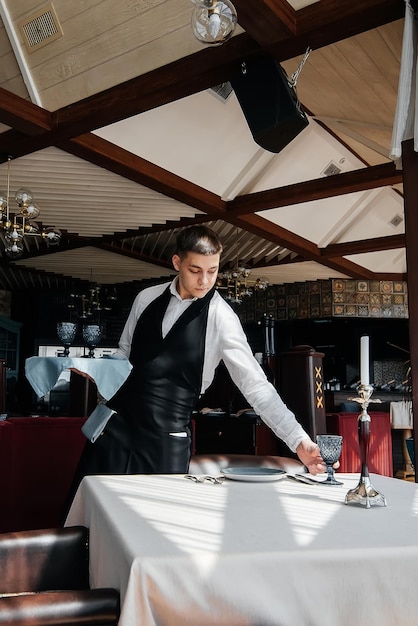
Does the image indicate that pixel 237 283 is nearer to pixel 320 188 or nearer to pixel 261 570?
pixel 320 188

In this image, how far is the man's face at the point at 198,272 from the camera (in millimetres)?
2053

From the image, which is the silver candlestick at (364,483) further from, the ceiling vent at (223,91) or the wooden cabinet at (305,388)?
the ceiling vent at (223,91)

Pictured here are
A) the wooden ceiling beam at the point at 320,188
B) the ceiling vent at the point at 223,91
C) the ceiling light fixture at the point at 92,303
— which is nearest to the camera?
the ceiling vent at the point at 223,91

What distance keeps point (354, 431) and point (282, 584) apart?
476 centimetres

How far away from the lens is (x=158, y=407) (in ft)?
6.88

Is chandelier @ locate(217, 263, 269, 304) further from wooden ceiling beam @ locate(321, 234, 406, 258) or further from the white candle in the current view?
the white candle

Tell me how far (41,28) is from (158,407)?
4.05 meters

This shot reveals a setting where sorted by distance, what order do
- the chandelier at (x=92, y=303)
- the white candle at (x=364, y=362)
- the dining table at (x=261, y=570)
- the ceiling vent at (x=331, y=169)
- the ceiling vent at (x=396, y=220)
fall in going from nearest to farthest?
the dining table at (x=261, y=570) → the white candle at (x=364, y=362) → the ceiling vent at (x=331, y=169) → the ceiling vent at (x=396, y=220) → the chandelier at (x=92, y=303)

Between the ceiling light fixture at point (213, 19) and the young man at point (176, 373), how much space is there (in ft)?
4.34

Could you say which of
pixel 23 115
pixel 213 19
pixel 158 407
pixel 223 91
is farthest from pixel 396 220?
pixel 158 407

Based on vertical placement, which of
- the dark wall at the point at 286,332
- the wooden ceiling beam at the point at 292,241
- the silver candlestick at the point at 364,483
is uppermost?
the wooden ceiling beam at the point at 292,241

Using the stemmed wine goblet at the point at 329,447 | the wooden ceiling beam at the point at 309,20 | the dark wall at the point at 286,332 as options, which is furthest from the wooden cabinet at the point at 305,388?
the dark wall at the point at 286,332

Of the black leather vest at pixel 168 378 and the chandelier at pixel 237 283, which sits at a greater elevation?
the chandelier at pixel 237 283

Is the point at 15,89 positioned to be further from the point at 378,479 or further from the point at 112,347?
the point at 112,347
